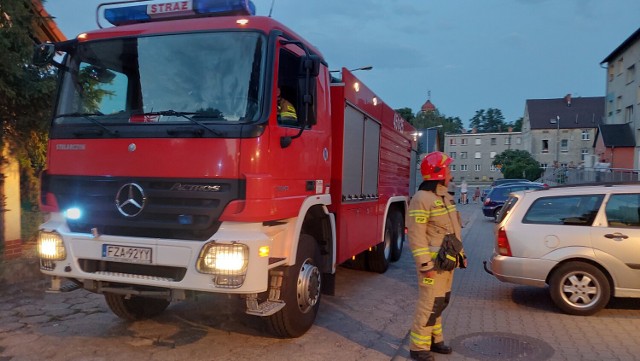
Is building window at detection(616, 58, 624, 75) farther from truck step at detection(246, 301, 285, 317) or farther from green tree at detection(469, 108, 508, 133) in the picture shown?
green tree at detection(469, 108, 508, 133)

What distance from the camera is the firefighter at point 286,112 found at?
436 cm

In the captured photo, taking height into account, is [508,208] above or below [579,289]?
above

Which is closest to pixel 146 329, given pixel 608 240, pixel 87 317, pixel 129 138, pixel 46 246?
pixel 87 317

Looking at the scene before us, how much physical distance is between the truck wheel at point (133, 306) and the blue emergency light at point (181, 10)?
2738 mm

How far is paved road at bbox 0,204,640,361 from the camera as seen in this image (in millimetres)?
4598

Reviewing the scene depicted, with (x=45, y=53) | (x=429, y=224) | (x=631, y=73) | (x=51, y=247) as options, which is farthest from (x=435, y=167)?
(x=631, y=73)

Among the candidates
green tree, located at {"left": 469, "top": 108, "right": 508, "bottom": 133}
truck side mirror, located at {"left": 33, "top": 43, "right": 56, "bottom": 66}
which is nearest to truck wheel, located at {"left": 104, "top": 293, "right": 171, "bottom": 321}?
truck side mirror, located at {"left": 33, "top": 43, "right": 56, "bottom": 66}

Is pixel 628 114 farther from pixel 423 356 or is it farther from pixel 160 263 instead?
pixel 160 263

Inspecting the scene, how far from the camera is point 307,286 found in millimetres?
4777

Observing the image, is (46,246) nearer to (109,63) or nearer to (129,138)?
(129,138)

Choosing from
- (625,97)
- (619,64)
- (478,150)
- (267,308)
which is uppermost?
Result: (619,64)

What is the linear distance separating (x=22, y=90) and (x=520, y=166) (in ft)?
184

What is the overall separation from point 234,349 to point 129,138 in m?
2.09

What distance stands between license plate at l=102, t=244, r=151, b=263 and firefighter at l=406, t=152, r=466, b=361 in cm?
215
